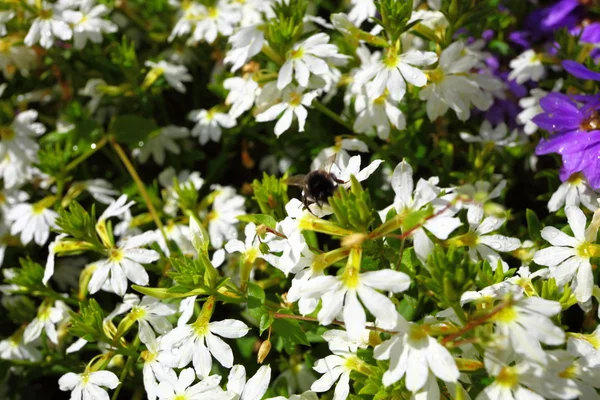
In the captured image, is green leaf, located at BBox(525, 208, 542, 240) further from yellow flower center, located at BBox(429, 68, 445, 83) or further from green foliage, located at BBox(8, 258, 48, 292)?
green foliage, located at BBox(8, 258, 48, 292)

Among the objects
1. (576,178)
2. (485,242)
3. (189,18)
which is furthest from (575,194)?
(189,18)

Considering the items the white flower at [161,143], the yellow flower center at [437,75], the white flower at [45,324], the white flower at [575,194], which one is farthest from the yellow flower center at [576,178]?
the white flower at [45,324]

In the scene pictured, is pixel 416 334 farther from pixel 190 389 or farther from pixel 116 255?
pixel 116 255

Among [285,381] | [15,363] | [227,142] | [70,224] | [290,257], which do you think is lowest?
[15,363]

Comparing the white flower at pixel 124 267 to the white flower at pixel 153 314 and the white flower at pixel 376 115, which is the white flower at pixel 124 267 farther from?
the white flower at pixel 376 115

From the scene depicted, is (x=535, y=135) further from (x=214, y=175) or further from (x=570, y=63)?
(x=214, y=175)

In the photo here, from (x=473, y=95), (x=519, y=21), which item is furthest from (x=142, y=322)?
(x=519, y=21)
